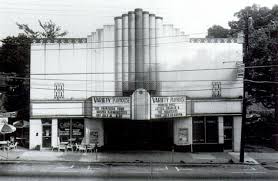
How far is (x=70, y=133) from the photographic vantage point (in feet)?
106

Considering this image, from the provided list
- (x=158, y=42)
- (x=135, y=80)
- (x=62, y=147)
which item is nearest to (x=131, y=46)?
(x=158, y=42)

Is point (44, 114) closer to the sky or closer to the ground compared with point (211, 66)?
closer to the ground

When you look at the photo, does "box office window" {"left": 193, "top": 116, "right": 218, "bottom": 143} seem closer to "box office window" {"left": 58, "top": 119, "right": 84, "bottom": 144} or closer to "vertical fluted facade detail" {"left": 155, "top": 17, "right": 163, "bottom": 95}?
"vertical fluted facade detail" {"left": 155, "top": 17, "right": 163, "bottom": 95}

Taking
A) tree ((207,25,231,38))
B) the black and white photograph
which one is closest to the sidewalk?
the black and white photograph

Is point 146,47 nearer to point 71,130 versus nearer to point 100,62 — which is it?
point 100,62

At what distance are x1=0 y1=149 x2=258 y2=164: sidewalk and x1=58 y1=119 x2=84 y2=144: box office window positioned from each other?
1.62 meters

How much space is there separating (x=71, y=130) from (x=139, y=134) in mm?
5604

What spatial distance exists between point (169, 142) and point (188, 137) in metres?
1.86

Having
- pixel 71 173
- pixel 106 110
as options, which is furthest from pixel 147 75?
pixel 71 173

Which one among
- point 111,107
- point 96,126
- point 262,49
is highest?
point 262,49

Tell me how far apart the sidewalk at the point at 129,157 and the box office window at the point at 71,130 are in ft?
5.31

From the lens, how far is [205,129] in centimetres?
3253

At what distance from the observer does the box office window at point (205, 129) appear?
107 feet

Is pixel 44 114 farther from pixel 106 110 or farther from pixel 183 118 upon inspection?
pixel 183 118
